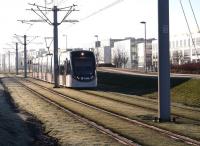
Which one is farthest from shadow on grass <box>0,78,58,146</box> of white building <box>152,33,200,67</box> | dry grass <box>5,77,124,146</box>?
white building <box>152,33,200,67</box>

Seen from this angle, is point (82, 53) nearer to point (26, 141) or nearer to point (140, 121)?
point (140, 121)

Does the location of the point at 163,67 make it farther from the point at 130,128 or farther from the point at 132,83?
the point at 132,83

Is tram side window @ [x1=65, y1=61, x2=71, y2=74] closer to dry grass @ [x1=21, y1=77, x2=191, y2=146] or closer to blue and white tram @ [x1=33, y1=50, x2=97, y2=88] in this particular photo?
blue and white tram @ [x1=33, y1=50, x2=97, y2=88]

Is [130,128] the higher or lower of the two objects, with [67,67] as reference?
lower

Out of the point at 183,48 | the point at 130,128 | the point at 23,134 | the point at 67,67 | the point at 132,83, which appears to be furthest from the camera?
the point at 183,48

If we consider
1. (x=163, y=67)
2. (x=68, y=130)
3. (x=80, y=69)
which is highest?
(x=163, y=67)

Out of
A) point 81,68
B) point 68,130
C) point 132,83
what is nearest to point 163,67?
point 68,130

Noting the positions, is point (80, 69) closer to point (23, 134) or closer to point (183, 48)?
point (23, 134)

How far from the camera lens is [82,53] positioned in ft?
143

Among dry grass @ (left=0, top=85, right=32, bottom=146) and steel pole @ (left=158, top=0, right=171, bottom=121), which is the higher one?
steel pole @ (left=158, top=0, right=171, bottom=121)

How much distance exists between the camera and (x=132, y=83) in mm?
45406

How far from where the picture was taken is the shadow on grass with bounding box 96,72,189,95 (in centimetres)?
3794

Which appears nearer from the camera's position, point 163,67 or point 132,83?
point 163,67

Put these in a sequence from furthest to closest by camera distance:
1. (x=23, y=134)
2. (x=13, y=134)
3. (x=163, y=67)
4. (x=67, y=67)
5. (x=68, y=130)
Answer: (x=67, y=67)
(x=163, y=67)
(x=68, y=130)
(x=23, y=134)
(x=13, y=134)
